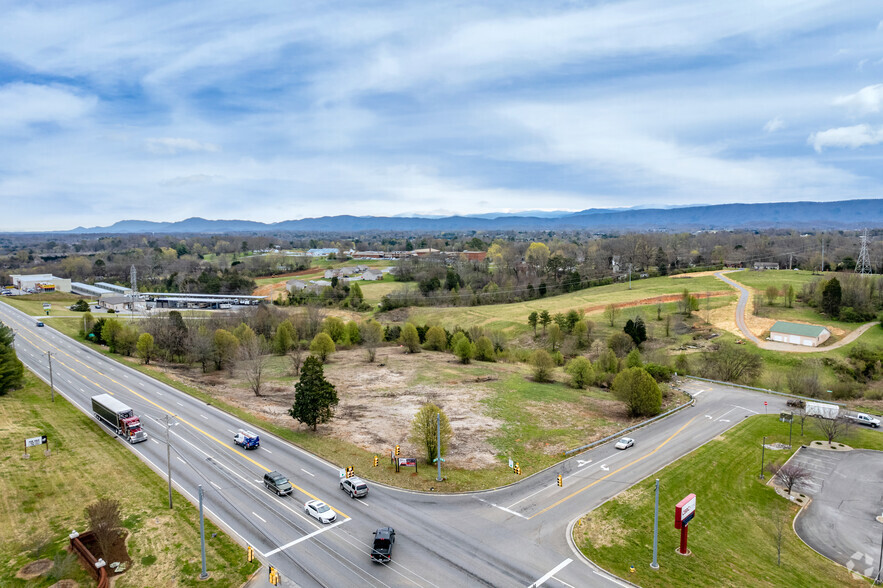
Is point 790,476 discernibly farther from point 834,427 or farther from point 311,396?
point 311,396

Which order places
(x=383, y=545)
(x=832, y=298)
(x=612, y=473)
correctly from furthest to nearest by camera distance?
(x=832, y=298) → (x=612, y=473) → (x=383, y=545)

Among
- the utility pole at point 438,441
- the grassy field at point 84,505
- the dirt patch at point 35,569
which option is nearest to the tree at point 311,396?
the utility pole at point 438,441

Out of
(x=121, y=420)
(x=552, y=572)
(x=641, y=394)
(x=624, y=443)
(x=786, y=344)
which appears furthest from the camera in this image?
(x=786, y=344)

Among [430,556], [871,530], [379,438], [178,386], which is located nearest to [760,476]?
[871,530]

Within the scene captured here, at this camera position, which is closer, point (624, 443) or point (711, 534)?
point (711, 534)

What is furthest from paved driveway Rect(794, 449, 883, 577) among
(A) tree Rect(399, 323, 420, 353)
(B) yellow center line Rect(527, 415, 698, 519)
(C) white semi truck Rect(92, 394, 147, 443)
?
(A) tree Rect(399, 323, 420, 353)

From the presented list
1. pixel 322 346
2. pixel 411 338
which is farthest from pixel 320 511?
pixel 411 338

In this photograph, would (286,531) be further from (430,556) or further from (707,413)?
(707,413)
